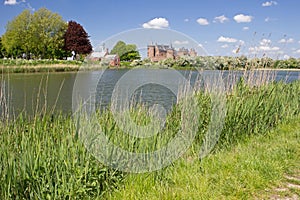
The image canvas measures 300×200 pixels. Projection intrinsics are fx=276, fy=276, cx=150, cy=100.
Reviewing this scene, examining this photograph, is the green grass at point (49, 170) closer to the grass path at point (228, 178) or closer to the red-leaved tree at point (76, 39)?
the grass path at point (228, 178)

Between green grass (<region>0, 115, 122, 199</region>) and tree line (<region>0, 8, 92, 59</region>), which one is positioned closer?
green grass (<region>0, 115, 122, 199</region>)

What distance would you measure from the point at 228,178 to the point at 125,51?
2.10 meters

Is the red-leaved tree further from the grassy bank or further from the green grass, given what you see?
the green grass

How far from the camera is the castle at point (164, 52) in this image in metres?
4.11

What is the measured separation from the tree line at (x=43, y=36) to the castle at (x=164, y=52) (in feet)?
123

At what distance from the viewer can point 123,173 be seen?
→ 2.96 metres

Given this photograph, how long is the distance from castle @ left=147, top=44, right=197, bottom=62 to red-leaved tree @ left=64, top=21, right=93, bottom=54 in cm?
3859

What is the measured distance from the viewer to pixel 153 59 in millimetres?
4285

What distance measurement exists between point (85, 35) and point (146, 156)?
4360cm

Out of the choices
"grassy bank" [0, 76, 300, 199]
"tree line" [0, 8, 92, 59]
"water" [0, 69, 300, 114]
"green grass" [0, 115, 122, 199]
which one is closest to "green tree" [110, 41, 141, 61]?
"water" [0, 69, 300, 114]

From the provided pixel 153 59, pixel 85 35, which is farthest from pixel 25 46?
pixel 153 59

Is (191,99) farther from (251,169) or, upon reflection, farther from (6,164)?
(6,164)

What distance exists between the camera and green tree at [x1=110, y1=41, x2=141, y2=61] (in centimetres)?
364

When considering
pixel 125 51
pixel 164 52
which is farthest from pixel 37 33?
pixel 125 51
